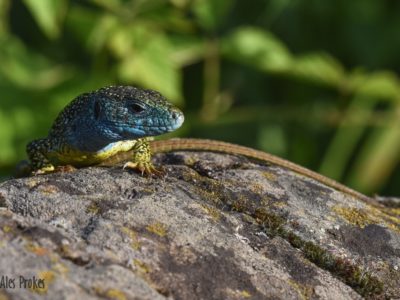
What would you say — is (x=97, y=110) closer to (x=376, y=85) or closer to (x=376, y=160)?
(x=376, y=85)

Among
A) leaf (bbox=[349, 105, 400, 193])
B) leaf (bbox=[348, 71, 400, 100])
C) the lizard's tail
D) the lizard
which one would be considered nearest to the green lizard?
the lizard

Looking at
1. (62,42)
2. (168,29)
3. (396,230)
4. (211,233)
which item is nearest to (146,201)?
(211,233)

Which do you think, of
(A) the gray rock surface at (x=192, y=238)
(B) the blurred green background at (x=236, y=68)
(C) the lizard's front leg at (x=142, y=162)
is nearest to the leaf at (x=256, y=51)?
(B) the blurred green background at (x=236, y=68)

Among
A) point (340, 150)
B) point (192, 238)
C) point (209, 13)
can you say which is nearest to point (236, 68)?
point (340, 150)

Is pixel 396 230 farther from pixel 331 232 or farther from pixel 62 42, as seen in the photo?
pixel 62 42

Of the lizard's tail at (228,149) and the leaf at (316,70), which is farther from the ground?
the leaf at (316,70)

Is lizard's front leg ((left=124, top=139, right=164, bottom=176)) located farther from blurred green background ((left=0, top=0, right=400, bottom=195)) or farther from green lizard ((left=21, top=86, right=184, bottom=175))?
blurred green background ((left=0, top=0, right=400, bottom=195))

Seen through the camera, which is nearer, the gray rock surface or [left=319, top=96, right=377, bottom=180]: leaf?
the gray rock surface

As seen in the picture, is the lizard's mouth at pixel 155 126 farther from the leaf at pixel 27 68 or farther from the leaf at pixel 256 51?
the leaf at pixel 27 68
